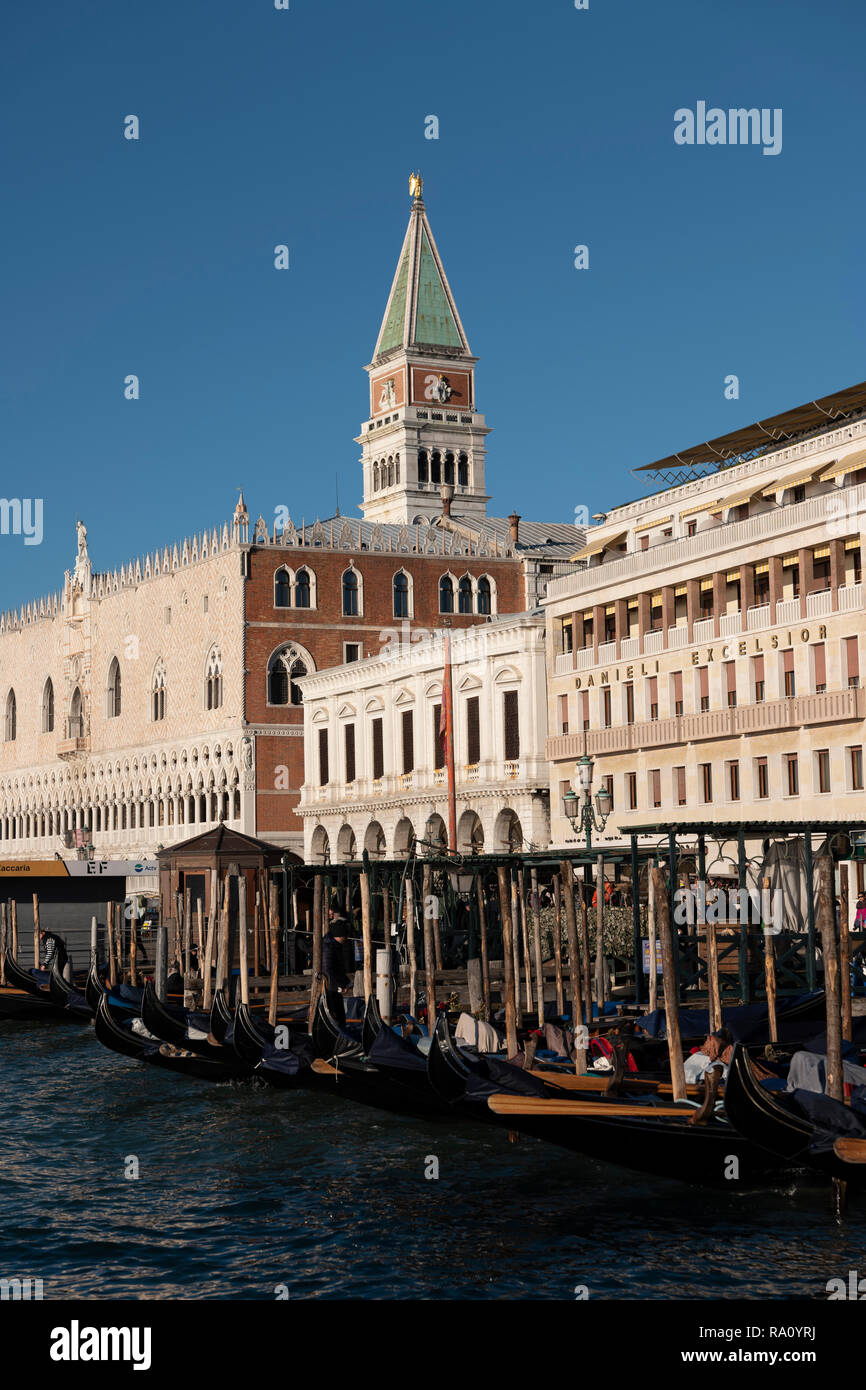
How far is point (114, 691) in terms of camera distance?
70.9 m

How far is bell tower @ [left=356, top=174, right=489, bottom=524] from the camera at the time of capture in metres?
91.2

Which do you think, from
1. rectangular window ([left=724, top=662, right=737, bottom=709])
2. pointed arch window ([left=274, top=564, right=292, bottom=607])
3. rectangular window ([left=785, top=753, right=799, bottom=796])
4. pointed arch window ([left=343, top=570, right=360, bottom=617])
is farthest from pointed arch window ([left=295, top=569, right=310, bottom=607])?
rectangular window ([left=785, top=753, right=799, bottom=796])

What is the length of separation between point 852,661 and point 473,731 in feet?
45.2

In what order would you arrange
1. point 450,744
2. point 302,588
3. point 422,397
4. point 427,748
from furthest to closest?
point 422,397 → point 302,588 → point 427,748 → point 450,744

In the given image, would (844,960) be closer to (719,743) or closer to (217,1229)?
(217,1229)

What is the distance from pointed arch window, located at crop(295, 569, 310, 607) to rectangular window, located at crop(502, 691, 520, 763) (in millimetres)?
14855

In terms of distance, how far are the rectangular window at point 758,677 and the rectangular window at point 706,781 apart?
6.95 ft

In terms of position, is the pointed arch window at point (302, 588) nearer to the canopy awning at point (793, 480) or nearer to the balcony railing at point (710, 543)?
the balcony railing at point (710, 543)

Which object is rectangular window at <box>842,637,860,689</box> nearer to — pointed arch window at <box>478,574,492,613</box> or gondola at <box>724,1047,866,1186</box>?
gondola at <box>724,1047,866,1186</box>

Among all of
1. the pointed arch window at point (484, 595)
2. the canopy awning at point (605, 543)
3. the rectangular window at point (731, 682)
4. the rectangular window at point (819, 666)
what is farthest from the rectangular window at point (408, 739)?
the rectangular window at point (819, 666)

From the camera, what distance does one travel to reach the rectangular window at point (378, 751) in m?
50.8

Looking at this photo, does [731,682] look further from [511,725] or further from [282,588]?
[282,588]

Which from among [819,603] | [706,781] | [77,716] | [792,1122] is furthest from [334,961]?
[77,716]

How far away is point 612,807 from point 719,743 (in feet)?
13.8
